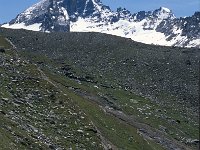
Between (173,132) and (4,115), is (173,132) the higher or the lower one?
the lower one

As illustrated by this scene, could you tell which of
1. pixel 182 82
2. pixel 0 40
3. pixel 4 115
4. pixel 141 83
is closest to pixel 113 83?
pixel 141 83

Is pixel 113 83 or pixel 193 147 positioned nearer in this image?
pixel 193 147

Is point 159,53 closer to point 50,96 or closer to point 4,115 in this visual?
point 50,96

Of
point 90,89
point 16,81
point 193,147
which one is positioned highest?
point 16,81

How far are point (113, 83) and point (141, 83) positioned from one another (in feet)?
33.0

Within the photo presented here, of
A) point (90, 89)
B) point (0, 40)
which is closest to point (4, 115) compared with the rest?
point (0, 40)

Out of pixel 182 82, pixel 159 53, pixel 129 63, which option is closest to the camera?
pixel 182 82

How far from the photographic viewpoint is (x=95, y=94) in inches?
4190

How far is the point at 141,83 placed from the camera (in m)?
132

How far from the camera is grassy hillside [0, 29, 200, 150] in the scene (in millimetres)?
51469

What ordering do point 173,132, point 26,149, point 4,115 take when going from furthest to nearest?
point 173,132
point 4,115
point 26,149

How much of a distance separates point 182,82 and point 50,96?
83.7m

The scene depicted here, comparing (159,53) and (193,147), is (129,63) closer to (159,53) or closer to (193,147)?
(159,53)

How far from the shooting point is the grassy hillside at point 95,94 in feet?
169
